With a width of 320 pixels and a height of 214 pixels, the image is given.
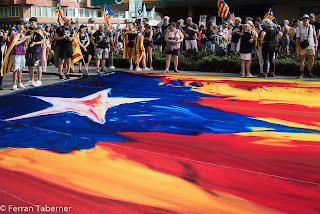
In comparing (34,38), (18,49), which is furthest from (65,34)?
(18,49)

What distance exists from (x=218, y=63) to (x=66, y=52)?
5.23 m

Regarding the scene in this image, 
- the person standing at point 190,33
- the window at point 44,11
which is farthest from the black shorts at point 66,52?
the window at point 44,11

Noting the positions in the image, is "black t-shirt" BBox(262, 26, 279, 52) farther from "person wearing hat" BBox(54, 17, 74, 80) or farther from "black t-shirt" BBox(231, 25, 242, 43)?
"person wearing hat" BBox(54, 17, 74, 80)

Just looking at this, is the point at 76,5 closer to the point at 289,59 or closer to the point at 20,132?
the point at 289,59

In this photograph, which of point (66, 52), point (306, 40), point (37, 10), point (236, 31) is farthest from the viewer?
point (37, 10)

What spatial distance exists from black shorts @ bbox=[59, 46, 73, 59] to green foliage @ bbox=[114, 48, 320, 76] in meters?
4.02

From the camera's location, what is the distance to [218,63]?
12.6 metres

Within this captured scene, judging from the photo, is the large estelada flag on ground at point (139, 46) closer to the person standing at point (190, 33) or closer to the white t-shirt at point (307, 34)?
the person standing at point (190, 33)

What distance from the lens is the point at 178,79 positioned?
828 centimetres

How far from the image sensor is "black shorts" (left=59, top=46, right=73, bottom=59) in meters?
10.5

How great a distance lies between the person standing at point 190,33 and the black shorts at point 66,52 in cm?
495

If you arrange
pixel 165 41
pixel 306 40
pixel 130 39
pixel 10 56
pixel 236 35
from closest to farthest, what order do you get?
pixel 10 56 < pixel 306 40 < pixel 165 41 < pixel 236 35 < pixel 130 39

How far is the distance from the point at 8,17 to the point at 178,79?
50.5m

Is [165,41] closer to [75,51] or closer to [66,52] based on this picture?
[75,51]
